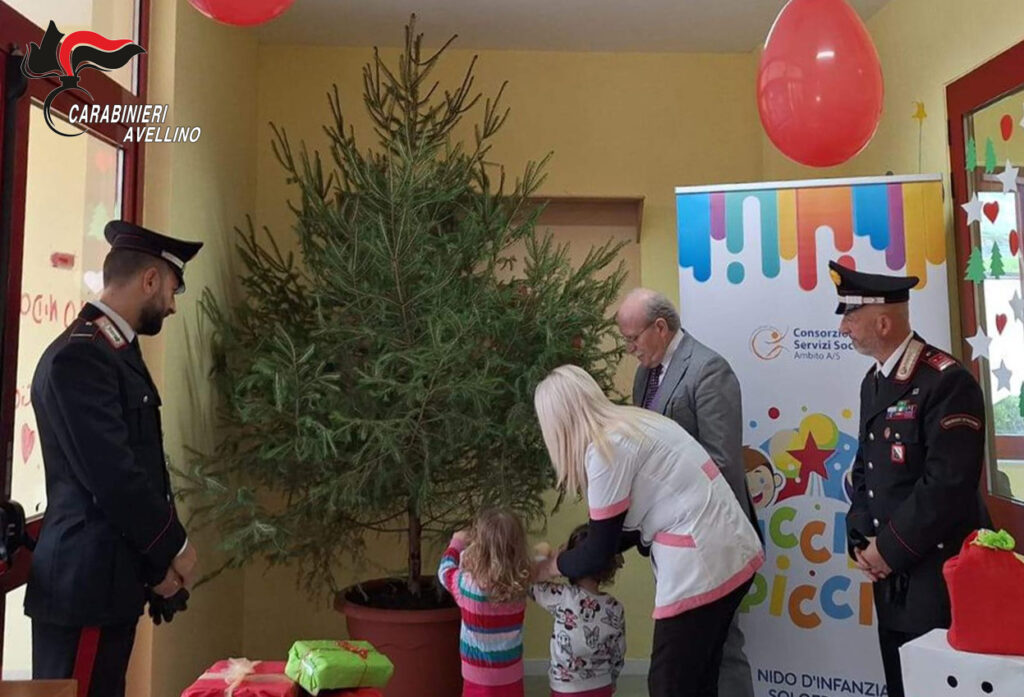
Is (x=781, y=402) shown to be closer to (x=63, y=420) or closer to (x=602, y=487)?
(x=602, y=487)

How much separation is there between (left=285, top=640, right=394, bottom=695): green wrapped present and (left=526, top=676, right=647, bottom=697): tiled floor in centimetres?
204

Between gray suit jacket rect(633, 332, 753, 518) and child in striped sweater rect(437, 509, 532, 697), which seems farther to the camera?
gray suit jacket rect(633, 332, 753, 518)

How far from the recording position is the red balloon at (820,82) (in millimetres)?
2348

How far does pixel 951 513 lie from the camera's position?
6.94ft

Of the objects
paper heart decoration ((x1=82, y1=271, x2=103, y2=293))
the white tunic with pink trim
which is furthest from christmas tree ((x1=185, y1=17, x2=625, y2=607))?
the white tunic with pink trim

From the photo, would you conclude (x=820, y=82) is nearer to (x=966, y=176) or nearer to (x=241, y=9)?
(x=966, y=176)

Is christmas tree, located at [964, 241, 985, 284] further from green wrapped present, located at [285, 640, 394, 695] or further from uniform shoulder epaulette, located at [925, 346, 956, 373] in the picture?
green wrapped present, located at [285, 640, 394, 695]

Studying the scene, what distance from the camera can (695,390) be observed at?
8.55ft

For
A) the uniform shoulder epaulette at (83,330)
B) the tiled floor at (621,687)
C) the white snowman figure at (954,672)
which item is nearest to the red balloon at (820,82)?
the white snowman figure at (954,672)

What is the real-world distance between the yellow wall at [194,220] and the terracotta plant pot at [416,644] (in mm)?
641

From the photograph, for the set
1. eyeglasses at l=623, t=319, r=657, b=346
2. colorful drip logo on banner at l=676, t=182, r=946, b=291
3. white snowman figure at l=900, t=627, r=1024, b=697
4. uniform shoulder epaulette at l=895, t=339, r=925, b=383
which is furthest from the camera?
colorful drip logo on banner at l=676, t=182, r=946, b=291

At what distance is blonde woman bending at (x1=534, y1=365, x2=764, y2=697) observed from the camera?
6.69 ft

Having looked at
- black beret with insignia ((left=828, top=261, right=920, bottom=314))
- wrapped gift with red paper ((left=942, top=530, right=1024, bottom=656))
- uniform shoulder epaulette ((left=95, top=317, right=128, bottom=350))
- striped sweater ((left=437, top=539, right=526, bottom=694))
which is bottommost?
striped sweater ((left=437, top=539, right=526, bottom=694))

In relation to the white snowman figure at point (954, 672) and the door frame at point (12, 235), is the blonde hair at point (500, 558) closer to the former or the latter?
the white snowman figure at point (954, 672)
